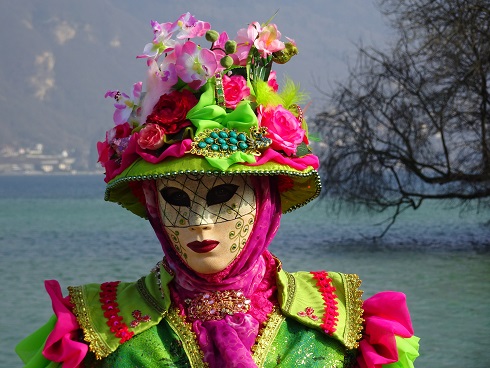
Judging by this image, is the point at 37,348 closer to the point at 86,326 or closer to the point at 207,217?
the point at 86,326

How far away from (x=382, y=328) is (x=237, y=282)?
419 mm

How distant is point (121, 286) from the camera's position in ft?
10.5

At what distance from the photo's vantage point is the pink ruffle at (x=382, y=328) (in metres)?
3.09

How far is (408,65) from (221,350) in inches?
514

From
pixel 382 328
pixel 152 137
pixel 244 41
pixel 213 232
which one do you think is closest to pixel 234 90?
pixel 244 41

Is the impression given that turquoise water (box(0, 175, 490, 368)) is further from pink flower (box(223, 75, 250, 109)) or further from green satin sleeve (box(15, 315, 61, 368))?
pink flower (box(223, 75, 250, 109))

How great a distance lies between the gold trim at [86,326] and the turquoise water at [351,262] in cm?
618

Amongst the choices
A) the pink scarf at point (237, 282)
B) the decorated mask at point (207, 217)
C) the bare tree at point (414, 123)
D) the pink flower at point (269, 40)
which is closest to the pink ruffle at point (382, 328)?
the pink scarf at point (237, 282)

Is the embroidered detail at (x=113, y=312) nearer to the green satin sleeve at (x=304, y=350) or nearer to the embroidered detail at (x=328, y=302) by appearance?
the green satin sleeve at (x=304, y=350)

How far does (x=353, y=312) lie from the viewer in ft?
10.4

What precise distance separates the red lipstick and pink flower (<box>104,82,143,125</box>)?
1.34ft

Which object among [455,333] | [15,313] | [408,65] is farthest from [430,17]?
[15,313]

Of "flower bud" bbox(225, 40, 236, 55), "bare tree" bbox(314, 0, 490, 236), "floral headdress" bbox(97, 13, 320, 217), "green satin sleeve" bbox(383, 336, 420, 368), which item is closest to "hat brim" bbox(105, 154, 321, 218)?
"floral headdress" bbox(97, 13, 320, 217)

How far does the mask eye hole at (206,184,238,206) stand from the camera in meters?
3.01
